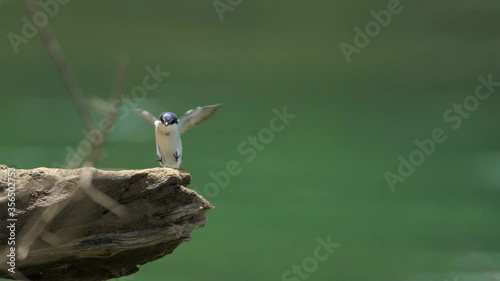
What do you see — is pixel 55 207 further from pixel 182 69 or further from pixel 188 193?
pixel 182 69

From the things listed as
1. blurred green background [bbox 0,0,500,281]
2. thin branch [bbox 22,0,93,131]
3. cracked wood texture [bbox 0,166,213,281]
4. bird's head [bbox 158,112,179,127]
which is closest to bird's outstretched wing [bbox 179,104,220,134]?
bird's head [bbox 158,112,179,127]

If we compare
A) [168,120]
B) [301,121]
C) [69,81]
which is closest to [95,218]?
[168,120]

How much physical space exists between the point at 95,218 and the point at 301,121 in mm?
6489

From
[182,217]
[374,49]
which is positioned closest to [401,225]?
[182,217]

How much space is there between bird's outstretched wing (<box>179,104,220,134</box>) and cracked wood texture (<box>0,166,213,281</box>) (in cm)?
155

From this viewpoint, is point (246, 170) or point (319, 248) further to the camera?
point (246, 170)

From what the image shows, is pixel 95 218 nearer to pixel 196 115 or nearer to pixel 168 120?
pixel 168 120

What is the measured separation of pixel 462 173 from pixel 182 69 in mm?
4062

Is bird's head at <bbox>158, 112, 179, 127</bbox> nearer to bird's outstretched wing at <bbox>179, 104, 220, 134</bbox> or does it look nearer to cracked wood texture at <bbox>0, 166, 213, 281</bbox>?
bird's outstretched wing at <bbox>179, 104, 220, 134</bbox>

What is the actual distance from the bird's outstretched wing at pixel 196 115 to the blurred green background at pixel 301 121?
1204mm

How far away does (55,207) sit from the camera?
10.2ft

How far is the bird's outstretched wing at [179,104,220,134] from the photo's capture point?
201 inches

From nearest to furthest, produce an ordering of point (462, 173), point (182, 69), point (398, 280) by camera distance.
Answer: point (398, 280)
point (462, 173)
point (182, 69)

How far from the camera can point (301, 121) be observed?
980 centimetres
